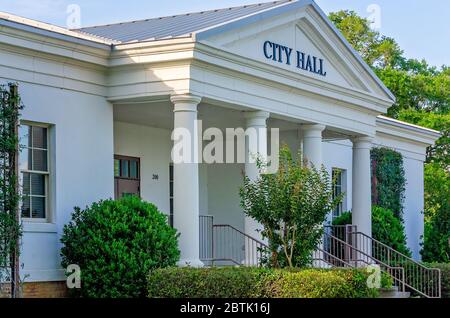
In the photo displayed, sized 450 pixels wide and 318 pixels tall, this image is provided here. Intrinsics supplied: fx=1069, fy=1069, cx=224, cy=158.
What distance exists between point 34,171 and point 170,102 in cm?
368

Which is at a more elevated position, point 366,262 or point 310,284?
point 310,284

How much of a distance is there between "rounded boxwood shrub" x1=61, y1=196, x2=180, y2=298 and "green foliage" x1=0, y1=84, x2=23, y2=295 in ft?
4.24

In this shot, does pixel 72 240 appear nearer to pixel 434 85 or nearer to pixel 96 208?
pixel 96 208

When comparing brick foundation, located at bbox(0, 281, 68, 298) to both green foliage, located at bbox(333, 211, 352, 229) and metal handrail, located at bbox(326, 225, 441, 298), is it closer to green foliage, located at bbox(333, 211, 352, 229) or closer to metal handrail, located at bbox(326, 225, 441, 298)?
metal handrail, located at bbox(326, 225, 441, 298)

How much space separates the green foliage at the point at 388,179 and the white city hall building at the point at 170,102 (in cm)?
492

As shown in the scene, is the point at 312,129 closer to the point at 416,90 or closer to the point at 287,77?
the point at 287,77

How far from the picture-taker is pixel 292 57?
2497cm

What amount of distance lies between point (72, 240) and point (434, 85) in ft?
126

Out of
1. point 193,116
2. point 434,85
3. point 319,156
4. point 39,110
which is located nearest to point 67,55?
point 39,110

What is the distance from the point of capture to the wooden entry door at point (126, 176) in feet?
84.6

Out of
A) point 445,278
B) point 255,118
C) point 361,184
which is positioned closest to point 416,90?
point 361,184

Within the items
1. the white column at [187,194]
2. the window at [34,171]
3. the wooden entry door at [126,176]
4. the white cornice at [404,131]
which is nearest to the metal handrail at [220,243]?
the wooden entry door at [126,176]

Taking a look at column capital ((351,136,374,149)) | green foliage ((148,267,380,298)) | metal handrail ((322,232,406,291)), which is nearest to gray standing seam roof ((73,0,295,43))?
green foliage ((148,267,380,298))

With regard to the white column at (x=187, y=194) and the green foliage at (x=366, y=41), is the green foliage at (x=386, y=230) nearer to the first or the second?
the white column at (x=187, y=194)
